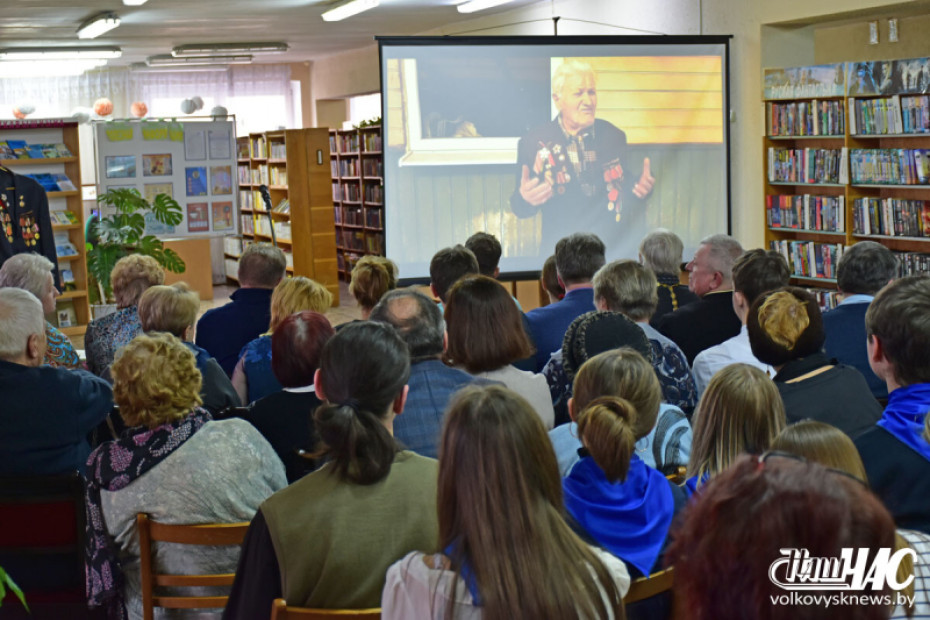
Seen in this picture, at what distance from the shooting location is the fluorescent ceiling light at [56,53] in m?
12.6

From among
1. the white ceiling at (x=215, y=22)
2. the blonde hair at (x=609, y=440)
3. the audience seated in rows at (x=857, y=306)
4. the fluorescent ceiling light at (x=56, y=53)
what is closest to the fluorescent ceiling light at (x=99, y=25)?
the white ceiling at (x=215, y=22)

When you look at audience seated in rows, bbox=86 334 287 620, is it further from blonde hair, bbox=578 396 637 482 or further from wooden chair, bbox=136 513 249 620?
blonde hair, bbox=578 396 637 482

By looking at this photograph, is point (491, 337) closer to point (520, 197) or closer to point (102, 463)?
point (102, 463)

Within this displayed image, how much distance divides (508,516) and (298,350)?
1.49m

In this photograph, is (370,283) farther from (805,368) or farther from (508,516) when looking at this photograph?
(508,516)

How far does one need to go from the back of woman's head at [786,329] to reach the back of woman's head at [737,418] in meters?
0.68

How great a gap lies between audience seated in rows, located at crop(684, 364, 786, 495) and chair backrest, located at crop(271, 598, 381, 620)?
762mm

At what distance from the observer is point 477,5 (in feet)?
32.4

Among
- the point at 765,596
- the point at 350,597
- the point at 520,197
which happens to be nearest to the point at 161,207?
the point at 520,197

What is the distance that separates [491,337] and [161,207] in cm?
742

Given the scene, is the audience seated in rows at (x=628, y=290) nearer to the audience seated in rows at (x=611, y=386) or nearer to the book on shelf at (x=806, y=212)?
the audience seated in rows at (x=611, y=386)

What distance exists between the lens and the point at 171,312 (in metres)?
3.62

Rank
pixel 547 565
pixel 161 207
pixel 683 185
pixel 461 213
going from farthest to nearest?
1. pixel 161 207
2. pixel 683 185
3. pixel 461 213
4. pixel 547 565

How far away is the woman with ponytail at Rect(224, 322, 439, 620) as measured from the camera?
174 cm
